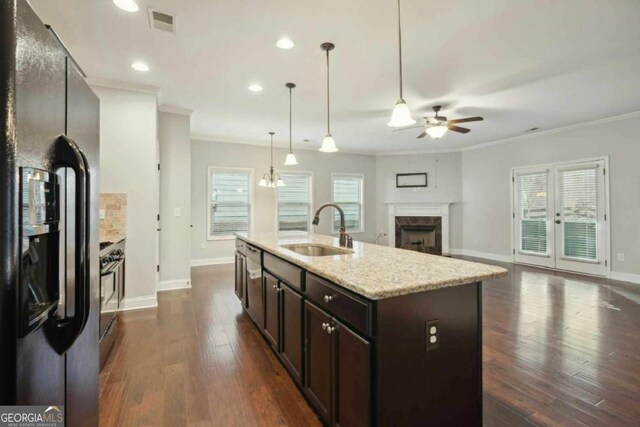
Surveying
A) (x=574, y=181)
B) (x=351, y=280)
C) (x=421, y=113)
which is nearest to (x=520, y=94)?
(x=421, y=113)

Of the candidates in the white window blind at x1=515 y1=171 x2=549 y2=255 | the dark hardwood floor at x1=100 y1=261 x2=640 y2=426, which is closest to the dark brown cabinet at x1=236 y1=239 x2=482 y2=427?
the dark hardwood floor at x1=100 y1=261 x2=640 y2=426

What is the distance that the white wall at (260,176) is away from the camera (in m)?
6.48

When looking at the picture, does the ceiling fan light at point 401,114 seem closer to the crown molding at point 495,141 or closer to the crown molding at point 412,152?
the crown molding at point 495,141

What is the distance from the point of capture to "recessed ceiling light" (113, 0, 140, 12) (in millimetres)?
2243

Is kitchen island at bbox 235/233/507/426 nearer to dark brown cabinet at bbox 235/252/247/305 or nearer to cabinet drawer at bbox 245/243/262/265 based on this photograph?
cabinet drawer at bbox 245/243/262/265

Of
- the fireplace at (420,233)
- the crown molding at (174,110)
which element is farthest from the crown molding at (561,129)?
the crown molding at (174,110)

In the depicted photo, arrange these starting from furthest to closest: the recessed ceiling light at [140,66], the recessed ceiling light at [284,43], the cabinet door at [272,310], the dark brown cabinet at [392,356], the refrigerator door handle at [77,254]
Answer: the recessed ceiling light at [140,66] → the recessed ceiling light at [284,43] → the cabinet door at [272,310] → the dark brown cabinet at [392,356] → the refrigerator door handle at [77,254]

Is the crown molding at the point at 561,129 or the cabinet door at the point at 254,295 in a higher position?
the crown molding at the point at 561,129

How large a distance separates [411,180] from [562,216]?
339 cm

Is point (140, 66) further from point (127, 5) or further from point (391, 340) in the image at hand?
point (391, 340)

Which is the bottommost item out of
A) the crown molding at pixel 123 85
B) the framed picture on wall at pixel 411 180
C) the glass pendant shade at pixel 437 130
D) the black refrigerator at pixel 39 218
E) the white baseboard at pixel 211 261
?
the white baseboard at pixel 211 261

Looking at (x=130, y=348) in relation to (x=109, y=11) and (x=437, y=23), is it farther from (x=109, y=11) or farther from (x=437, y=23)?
(x=437, y=23)

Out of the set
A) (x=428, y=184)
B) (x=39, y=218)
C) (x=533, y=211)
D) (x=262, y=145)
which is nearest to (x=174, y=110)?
(x=262, y=145)

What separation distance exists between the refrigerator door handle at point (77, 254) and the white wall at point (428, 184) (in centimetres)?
801
